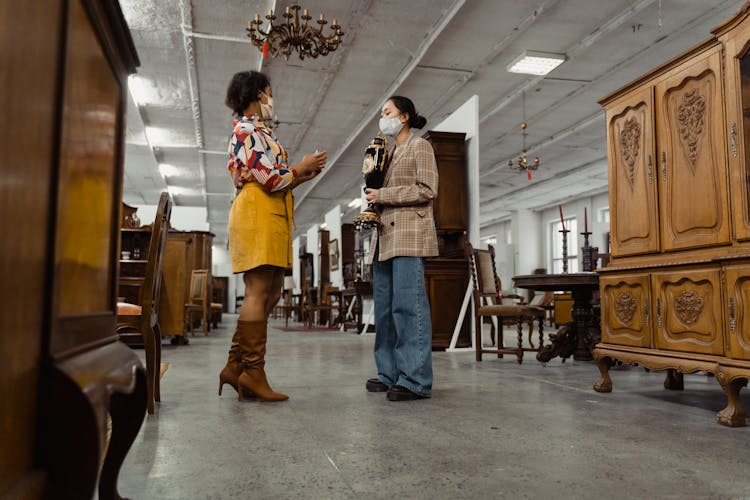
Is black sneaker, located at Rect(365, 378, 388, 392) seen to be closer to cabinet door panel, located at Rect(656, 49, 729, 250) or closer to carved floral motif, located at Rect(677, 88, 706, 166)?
cabinet door panel, located at Rect(656, 49, 729, 250)

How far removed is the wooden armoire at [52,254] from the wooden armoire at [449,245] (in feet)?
17.1

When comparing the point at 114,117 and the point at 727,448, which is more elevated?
the point at 114,117

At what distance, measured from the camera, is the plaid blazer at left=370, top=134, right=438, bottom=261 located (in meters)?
2.90

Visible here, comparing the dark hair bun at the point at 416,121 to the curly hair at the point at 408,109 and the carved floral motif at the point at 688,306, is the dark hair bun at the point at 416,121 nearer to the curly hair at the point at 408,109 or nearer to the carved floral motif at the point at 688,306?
the curly hair at the point at 408,109

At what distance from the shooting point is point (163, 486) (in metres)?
1.48

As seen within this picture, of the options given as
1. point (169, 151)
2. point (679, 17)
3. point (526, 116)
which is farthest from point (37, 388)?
point (169, 151)

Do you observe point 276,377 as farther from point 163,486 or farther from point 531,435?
point 163,486

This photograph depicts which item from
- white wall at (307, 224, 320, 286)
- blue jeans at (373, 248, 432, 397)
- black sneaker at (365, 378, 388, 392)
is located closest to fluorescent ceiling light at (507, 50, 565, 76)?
blue jeans at (373, 248, 432, 397)

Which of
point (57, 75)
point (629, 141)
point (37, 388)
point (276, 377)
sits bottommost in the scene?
point (276, 377)

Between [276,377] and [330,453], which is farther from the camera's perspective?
[276,377]

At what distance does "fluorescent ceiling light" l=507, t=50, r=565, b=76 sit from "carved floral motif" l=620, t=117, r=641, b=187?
15.4 feet

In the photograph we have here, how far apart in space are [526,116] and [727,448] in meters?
9.04

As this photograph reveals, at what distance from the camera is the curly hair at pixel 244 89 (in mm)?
2850

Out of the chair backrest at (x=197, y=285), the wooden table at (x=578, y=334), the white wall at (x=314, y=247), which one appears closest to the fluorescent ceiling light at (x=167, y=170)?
the white wall at (x=314, y=247)
